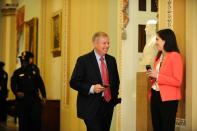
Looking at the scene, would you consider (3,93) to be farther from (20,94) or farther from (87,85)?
(87,85)

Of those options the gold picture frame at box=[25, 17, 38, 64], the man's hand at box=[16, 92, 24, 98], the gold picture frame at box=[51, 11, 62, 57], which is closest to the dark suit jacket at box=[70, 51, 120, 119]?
the man's hand at box=[16, 92, 24, 98]

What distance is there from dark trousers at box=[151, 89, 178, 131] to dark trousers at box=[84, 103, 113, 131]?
0.54 meters

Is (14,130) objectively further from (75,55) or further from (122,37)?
(122,37)

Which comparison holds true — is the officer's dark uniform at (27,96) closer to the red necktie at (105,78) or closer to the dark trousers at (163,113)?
the red necktie at (105,78)

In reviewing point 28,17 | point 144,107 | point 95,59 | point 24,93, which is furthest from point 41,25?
point 95,59

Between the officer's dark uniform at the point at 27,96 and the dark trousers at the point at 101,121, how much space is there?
3.75 m

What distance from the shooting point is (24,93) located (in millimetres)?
8828

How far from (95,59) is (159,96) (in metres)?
0.87

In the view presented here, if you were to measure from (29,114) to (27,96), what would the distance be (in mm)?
376

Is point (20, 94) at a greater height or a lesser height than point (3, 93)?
greater

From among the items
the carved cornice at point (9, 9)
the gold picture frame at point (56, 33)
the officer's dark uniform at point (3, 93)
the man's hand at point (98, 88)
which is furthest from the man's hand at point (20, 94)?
the carved cornice at point (9, 9)

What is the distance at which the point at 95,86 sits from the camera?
5113mm

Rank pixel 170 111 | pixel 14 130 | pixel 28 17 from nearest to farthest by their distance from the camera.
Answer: pixel 170 111 → pixel 14 130 → pixel 28 17

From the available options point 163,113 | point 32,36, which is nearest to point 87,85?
point 163,113
